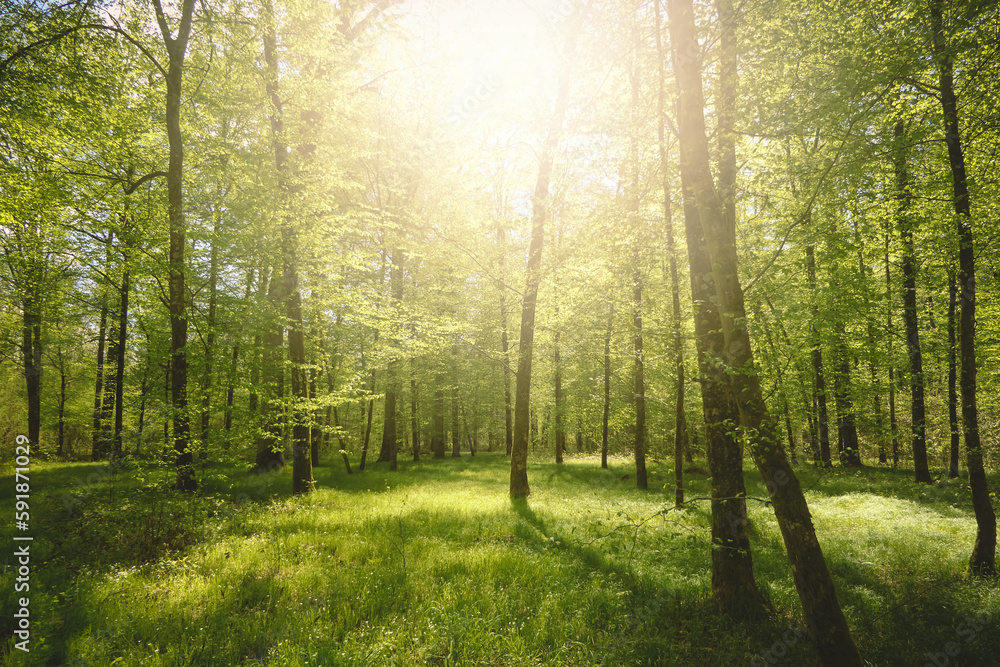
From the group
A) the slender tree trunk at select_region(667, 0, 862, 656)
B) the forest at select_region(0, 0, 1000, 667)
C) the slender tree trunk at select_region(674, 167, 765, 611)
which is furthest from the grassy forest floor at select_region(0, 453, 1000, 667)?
the slender tree trunk at select_region(667, 0, 862, 656)

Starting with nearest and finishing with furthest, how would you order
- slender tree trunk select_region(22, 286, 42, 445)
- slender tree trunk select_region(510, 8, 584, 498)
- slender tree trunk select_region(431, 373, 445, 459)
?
slender tree trunk select_region(510, 8, 584, 498) → slender tree trunk select_region(22, 286, 42, 445) → slender tree trunk select_region(431, 373, 445, 459)

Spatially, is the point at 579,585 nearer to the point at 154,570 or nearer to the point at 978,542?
the point at 154,570

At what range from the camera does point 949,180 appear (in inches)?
277

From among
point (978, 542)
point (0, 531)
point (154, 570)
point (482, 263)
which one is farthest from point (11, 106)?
point (978, 542)

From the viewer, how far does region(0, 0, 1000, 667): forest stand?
165 inches

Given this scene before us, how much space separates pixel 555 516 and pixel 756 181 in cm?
829

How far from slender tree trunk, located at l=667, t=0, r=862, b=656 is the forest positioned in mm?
38

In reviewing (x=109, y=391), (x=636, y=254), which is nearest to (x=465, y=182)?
(x=636, y=254)

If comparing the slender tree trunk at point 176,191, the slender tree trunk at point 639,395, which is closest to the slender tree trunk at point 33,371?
the slender tree trunk at point 176,191

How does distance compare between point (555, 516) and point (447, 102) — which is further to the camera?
point (447, 102)

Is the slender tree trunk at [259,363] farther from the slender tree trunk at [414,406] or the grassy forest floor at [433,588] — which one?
the slender tree trunk at [414,406]

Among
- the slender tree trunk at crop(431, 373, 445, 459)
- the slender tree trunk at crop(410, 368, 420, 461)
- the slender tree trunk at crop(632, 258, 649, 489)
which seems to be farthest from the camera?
the slender tree trunk at crop(431, 373, 445, 459)

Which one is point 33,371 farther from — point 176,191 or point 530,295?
point 530,295

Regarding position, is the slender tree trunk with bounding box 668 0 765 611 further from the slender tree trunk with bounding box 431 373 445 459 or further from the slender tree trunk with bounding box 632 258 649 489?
the slender tree trunk with bounding box 431 373 445 459
